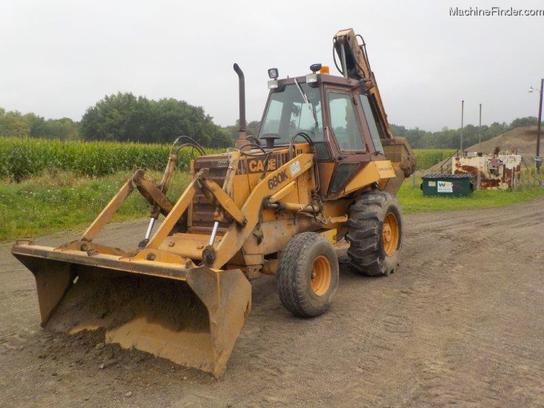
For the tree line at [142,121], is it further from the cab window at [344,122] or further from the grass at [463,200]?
the cab window at [344,122]

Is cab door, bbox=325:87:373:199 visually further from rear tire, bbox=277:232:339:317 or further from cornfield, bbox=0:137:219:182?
cornfield, bbox=0:137:219:182

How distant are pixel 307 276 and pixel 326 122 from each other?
2056 millimetres

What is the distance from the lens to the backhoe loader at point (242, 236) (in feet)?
14.2

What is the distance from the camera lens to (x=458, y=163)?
2119cm

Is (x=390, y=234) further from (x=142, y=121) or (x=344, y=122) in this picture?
(x=142, y=121)

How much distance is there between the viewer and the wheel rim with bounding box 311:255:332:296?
222 inches

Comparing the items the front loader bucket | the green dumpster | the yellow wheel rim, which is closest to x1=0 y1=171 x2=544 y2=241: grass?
the green dumpster

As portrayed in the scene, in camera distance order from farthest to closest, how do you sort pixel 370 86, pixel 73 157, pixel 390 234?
pixel 73 157
pixel 370 86
pixel 390 234

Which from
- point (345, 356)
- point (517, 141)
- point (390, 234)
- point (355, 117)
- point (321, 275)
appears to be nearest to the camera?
point (345, 356)

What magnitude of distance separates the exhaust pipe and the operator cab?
27 cm

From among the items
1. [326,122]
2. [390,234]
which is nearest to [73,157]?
[390,234]

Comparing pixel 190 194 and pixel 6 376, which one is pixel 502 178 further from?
pixel 6 376

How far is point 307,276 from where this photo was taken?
17.2 ft

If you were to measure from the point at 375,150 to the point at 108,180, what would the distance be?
1106cm
